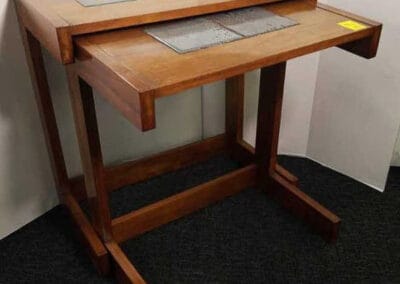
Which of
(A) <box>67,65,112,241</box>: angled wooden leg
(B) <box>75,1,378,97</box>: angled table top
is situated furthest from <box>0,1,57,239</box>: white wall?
(B) <box>75,1,378,97</box>: angled table top

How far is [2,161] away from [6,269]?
1.25 ft

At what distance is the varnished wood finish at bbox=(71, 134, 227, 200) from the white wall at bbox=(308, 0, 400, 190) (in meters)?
0.48

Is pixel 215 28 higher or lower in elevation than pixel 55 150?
higher

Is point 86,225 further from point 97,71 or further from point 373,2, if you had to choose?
point 373,2

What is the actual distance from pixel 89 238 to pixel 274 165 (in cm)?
81

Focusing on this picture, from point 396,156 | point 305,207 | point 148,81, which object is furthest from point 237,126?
point 148,81

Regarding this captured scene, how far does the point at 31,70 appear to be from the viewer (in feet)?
4.80

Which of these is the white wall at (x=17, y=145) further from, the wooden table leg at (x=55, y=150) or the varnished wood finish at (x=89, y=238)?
the varnished wood finish at (x=89, y=238)

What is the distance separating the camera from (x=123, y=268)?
140cm

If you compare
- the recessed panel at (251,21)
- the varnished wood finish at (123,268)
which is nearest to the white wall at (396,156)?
the recessed panel at (251,21)

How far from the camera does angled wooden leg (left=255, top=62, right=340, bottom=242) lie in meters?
1.62

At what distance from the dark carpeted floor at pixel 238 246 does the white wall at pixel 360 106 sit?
15 centimetres

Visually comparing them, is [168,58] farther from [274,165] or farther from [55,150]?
[274,165]

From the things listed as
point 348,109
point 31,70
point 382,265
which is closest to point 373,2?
point 348,109
